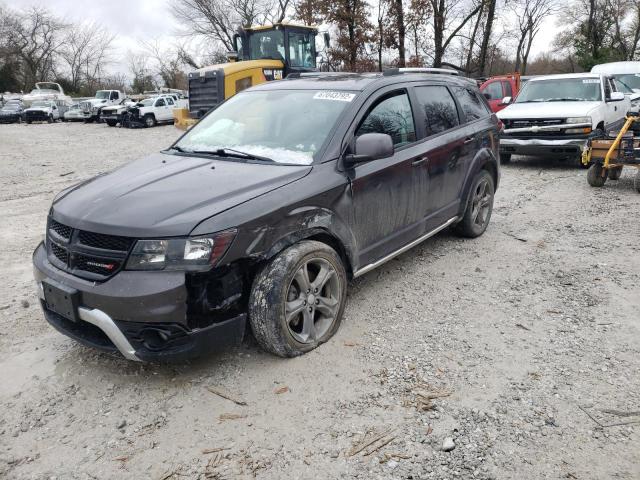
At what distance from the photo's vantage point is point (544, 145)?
981 cm

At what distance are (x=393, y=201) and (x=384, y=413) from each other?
1.79 m

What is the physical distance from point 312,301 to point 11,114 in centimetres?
3665

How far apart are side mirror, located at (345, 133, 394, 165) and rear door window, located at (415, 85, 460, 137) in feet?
3.78

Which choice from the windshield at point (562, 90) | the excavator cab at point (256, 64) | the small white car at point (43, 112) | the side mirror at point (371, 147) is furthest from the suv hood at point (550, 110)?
the small white car at point (43, 112)

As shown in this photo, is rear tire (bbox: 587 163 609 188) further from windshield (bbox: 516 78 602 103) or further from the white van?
the white van

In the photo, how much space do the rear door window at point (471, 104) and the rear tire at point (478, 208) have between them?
0.61 meters

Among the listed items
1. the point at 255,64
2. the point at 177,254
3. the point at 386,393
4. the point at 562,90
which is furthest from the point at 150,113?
the point at 386,393

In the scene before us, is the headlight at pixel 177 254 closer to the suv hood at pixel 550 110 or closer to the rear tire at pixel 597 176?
the rear tire at pixel 597 176

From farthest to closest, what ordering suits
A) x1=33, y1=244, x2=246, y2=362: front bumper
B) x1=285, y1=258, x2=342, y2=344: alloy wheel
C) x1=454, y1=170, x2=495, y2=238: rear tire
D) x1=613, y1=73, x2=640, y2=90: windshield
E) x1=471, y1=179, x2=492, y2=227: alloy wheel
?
x1=613, y1=73, x2=640, y2=90: windshield
x1=471, y1=179, x2=492, y2=227: alloy wheel
x1=454, y1=170, x2=495, y2=238: rear tire
x1=285, y1=258, x2=342, y2=344: alloy wheel
x1=33, y1=244, x2=246, y2=362: front bumper

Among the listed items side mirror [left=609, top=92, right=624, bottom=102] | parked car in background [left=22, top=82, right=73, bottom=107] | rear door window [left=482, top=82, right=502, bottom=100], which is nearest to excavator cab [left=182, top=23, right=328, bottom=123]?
rear door window [left=482, top=82, right=502, bottom=100]

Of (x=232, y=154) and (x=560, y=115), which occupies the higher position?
(x=560, y=115)

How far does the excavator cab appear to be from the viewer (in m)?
13.5

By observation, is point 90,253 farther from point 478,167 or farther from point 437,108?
point 478,167

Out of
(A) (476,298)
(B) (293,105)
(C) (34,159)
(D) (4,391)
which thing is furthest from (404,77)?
(C) (34,159)
